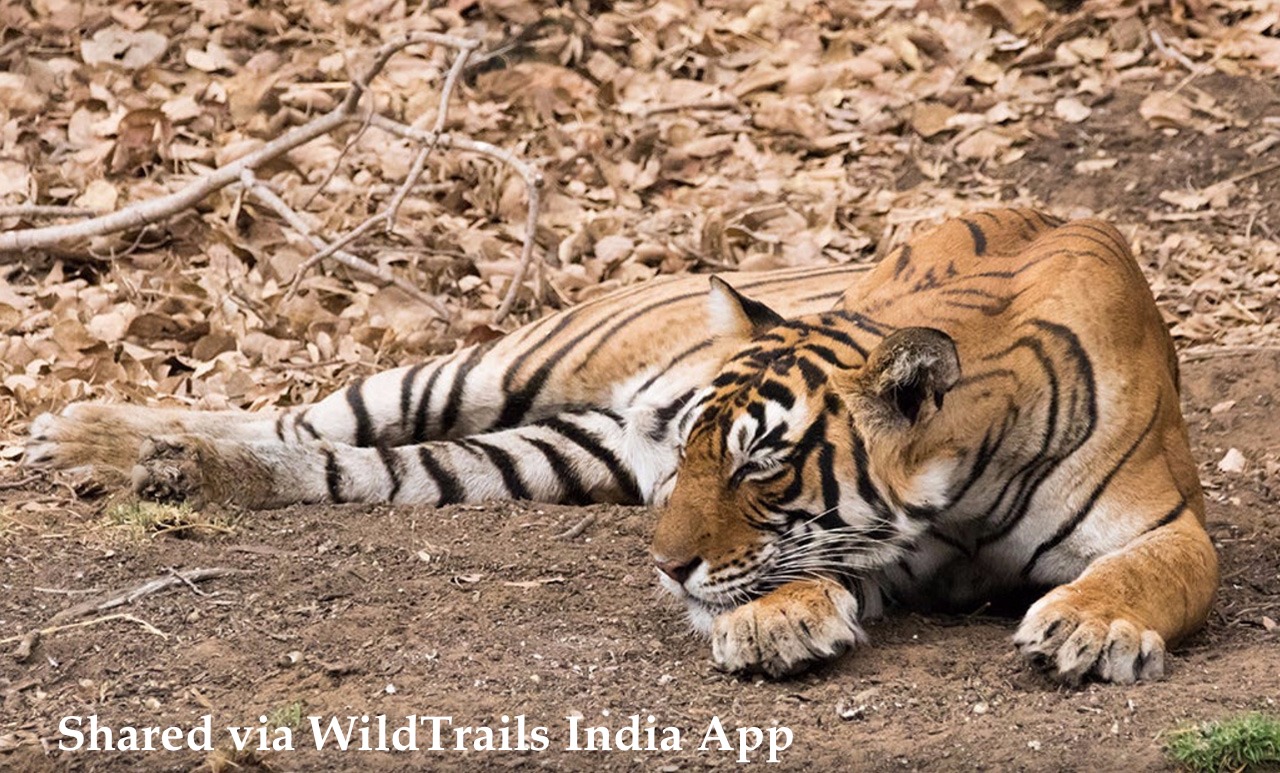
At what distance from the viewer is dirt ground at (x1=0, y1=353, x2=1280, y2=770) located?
3.25 m

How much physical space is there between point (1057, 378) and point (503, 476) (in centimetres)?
184

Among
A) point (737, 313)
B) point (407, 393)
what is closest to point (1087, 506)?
point (737, 313)

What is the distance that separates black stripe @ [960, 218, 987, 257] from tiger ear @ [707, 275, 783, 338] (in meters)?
0.57

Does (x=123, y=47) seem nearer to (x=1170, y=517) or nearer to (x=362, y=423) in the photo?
Answer: (x=362, y=423)

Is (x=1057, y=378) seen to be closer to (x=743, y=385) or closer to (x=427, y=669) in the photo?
(x=743, y=385)

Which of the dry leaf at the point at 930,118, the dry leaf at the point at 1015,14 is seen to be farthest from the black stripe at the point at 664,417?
the dry leaf at the point at 1015,14

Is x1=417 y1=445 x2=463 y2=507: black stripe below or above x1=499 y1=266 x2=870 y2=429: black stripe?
below

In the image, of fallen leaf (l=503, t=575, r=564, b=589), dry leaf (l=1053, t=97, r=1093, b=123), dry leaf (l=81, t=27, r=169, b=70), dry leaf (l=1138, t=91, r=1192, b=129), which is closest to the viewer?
fallen leaf (l=503, t=575, r=564, b=589)

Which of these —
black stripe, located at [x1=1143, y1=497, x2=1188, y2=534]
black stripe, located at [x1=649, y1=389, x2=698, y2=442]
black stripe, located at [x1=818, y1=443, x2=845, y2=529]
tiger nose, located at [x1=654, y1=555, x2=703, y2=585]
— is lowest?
black stripe, located at [x1=649, y1=389, x2=698, y2=442]

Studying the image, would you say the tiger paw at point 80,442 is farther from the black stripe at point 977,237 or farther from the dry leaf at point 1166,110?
the dry leaf at point 1166,110

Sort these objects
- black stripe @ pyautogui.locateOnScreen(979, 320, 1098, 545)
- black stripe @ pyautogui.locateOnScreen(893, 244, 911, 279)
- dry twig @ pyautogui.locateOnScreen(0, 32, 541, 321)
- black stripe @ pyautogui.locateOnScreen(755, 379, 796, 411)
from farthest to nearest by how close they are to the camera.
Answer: dry twig @ pyautogui.locateOnScreen(0, 32, 541, 321) < black stripe @ pyautogui.locateOnScreen(893, 244, 911, 279) < black stripe @ pyautogui.locateOnScreen(979, 320, 1098, 545) < black stripe @ pyautogui.locateOnScreen(755, 379, 796, 411)

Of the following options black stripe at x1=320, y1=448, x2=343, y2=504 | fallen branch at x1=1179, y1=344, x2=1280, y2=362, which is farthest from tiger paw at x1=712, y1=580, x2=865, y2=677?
fallen branch at x1=1179, y1=344, x2=1280, y2=362

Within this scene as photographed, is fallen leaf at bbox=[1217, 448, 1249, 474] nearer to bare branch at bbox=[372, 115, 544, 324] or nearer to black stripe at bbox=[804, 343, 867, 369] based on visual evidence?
black stripe at bbox=[804, 343, 867, 369]

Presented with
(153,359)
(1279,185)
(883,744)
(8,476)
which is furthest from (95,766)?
(1279,185)
